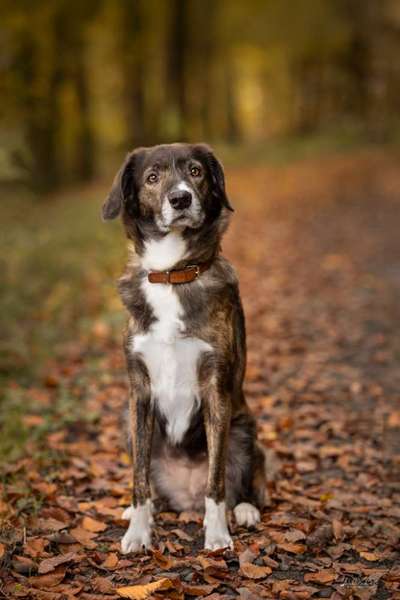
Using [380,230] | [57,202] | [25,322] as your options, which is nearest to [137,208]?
[25,322]

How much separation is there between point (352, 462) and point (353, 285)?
5.28 meters

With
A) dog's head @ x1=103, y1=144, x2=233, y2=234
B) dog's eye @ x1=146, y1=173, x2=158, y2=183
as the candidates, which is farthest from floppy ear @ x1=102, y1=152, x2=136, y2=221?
dog's eye @ x1=146, y1=173, x2=158, y2=183

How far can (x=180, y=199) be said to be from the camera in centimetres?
352

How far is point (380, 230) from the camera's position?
44.6 ft

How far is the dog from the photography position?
3629mm

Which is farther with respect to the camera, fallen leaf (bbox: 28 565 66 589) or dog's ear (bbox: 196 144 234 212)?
dog's ear (bbox: 196 144 234 212)

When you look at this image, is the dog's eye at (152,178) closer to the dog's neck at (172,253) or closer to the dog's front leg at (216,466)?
the dog's neck at (172,253)

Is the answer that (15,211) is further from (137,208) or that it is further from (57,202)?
(137,208)

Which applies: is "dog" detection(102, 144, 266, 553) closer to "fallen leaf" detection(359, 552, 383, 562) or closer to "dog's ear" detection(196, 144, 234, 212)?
"dog's ear" detection(196, 144, 234, 212)

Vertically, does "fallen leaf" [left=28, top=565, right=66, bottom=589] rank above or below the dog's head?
below

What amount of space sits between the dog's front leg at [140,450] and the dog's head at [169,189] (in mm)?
805

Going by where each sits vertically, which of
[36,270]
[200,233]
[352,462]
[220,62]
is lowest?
[352,462]

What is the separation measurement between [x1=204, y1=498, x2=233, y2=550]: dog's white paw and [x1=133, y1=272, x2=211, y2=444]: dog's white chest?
1.57 ft

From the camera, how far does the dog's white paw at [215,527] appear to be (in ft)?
12.0
